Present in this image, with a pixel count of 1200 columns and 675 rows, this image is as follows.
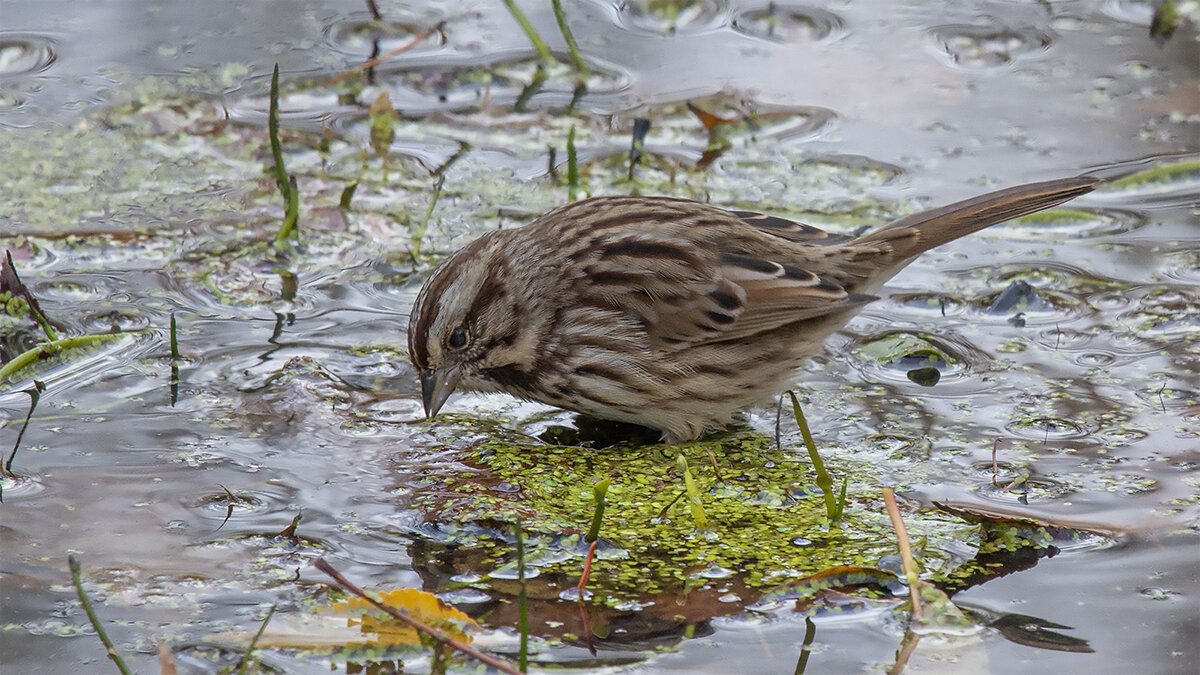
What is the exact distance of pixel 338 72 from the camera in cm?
835

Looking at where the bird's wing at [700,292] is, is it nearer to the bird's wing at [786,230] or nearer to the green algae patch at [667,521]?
the bird's wing at [786,230]

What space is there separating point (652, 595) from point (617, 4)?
5.62 metres

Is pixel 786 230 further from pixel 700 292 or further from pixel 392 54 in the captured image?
pixel 392 54

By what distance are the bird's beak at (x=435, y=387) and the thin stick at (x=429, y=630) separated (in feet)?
5.10

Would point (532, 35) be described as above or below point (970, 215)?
above

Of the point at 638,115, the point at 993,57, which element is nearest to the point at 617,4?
the point at 638,115

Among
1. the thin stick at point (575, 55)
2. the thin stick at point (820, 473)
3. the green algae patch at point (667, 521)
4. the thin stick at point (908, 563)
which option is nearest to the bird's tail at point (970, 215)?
the green algae patch at point (667, 521)

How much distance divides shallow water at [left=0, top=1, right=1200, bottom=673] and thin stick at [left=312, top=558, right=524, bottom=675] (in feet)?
1.02

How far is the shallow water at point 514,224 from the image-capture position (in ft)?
14.5

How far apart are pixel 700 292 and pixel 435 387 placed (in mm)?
1113

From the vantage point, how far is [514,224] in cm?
701

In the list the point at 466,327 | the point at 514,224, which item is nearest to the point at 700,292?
the point at 466,327

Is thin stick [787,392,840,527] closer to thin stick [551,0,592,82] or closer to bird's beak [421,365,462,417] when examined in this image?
bird's beak [421,365,462,417]

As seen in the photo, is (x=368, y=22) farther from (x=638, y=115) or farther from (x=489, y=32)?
(x=638, y=115)
